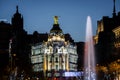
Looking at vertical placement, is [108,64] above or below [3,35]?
below

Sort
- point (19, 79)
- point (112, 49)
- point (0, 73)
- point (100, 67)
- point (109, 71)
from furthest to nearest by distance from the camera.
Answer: point (112, 49) < point (100, 67) < point (109, 71) < point (19, 79) < point (0, 73)

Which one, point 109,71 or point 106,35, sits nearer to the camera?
point 109,71

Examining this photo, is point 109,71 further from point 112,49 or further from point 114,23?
point 114,23

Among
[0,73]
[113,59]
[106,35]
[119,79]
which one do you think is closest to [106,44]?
[106,35]

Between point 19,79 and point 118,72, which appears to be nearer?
point 19,79

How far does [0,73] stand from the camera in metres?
106

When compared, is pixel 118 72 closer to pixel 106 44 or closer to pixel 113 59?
pixel 113 59

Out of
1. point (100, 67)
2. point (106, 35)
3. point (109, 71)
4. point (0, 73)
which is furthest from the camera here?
point (106, 35)

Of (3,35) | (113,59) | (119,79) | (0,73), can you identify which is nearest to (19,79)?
(0,73)

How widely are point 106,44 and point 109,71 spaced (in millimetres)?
35318

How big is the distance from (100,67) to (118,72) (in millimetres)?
20106

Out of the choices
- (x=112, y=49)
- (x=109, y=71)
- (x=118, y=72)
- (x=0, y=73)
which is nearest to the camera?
(x=0, y=73)

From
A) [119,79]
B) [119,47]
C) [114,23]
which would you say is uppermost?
[114,23]

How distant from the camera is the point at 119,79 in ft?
395
